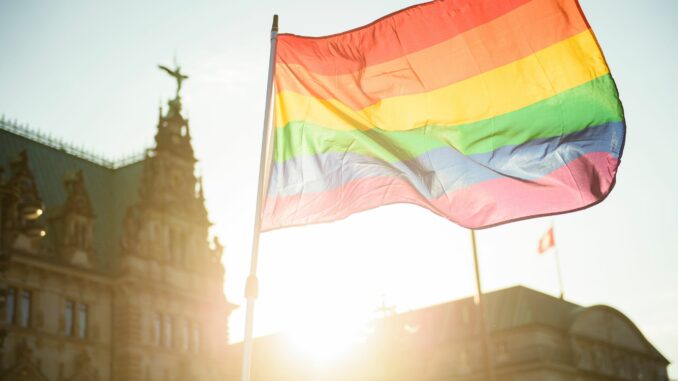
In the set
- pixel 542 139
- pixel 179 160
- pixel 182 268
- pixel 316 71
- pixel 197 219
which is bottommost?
pixel 542 139

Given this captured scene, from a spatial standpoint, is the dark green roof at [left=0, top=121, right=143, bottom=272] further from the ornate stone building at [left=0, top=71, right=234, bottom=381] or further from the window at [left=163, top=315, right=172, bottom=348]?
the window at [left=163, top=315, right=172, bottom=348]

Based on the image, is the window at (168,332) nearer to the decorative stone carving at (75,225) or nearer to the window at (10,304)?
the decorative stone carving at (75,225)

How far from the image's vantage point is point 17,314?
40.2m

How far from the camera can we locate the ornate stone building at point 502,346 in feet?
223

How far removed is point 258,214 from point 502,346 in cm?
6296

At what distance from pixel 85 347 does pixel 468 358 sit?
3726cm

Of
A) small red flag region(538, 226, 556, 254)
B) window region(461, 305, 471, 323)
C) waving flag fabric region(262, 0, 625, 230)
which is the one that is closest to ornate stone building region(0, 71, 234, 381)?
window region(461, 305, 471, 323)

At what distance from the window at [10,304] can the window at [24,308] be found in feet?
1.18

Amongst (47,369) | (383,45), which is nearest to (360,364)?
(47,369)

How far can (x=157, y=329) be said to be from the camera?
47438 mm

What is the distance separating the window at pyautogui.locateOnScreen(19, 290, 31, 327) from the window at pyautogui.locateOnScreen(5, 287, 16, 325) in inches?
14.2

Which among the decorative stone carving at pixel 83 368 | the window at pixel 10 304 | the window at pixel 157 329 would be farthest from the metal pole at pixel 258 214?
the window at pixel 157 329

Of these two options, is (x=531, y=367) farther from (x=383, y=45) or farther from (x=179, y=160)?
(x=383, y=45)

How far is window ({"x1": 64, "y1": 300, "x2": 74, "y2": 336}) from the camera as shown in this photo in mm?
42688
